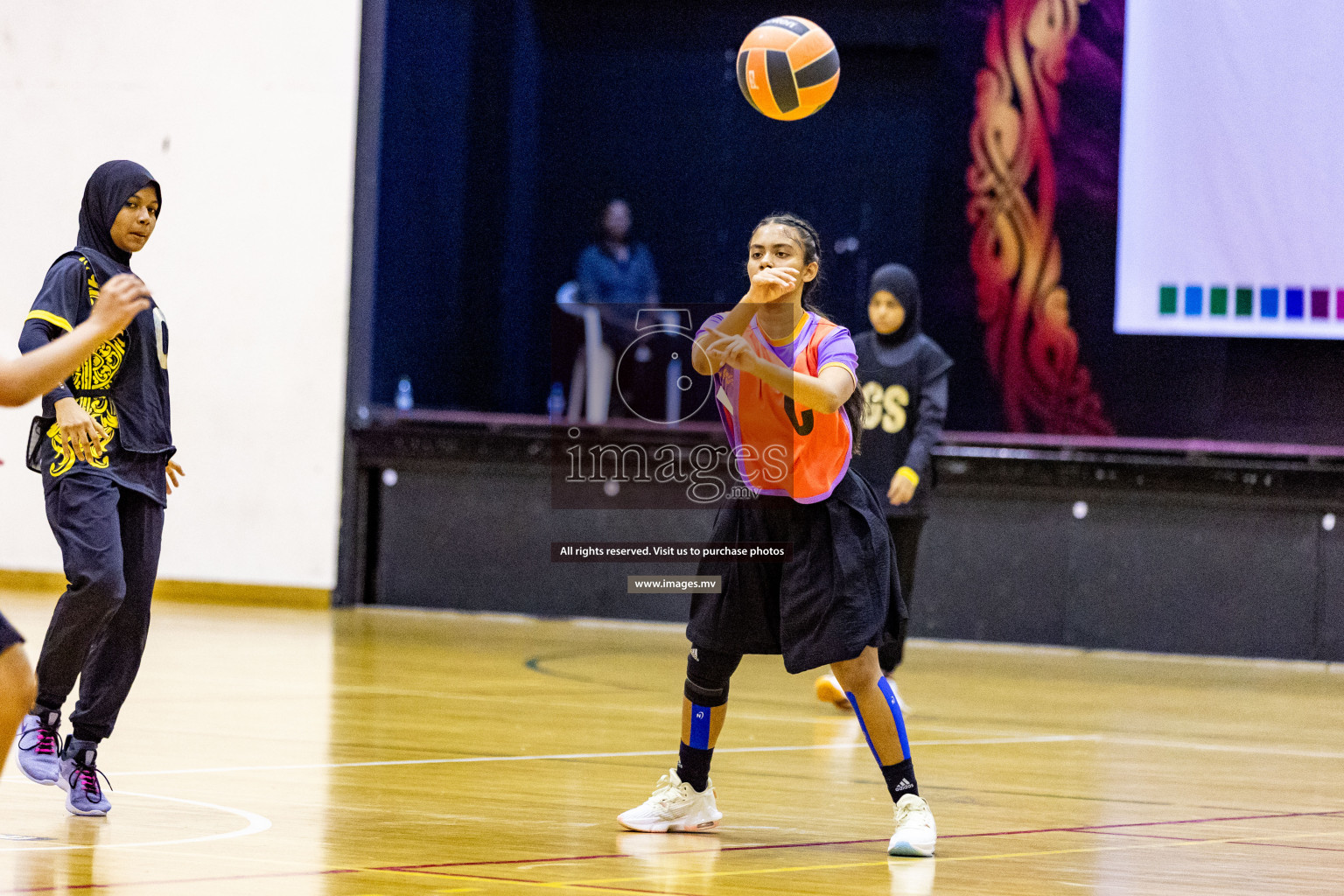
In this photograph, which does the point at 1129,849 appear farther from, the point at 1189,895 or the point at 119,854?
the point at 119,854

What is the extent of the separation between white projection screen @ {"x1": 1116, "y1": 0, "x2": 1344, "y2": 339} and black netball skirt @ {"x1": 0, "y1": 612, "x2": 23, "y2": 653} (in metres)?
8.67

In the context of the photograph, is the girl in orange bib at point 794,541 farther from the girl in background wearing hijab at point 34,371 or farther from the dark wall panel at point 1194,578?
the dark wall panel at point 1194,578

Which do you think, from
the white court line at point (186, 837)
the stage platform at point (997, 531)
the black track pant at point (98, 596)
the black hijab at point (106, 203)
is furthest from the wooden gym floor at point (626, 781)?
the black hijab at point (106, 203)

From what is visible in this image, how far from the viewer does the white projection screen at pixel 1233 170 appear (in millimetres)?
10305

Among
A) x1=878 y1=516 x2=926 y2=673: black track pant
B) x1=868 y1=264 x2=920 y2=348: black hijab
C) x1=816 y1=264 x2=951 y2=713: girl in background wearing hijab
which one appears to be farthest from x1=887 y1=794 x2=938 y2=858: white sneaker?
x1=868 y1=264 x2=920 y2=348: black hijab

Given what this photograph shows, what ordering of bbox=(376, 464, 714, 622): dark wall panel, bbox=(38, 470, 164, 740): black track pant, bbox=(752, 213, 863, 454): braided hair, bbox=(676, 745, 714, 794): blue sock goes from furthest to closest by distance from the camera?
1. bbox=(376, 464, 714, 622): dark wall panel
2. bbox=(676, 745, 714, 794): blue sock
3. bbox=(752, 213, 863, 454): braided hair
4. bbox=(38, 470, 164, 740): black track pant

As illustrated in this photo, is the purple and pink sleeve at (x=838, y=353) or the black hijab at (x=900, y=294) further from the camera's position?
the black hijab at (x=900, y=294)

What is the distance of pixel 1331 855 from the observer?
429 cm

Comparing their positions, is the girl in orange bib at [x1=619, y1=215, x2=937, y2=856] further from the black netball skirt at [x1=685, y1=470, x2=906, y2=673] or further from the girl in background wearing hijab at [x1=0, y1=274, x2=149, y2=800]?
the girl in background wearing hijab at [x1=0, y1=274, x2=149, y2=800]

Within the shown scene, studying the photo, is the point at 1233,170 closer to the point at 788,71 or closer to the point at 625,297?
the point at 625,297

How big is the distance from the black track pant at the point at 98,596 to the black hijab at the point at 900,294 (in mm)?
3924

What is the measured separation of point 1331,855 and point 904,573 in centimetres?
345

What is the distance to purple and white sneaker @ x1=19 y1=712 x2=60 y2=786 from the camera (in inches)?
171

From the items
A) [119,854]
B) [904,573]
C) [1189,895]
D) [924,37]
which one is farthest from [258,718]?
[924,37]
